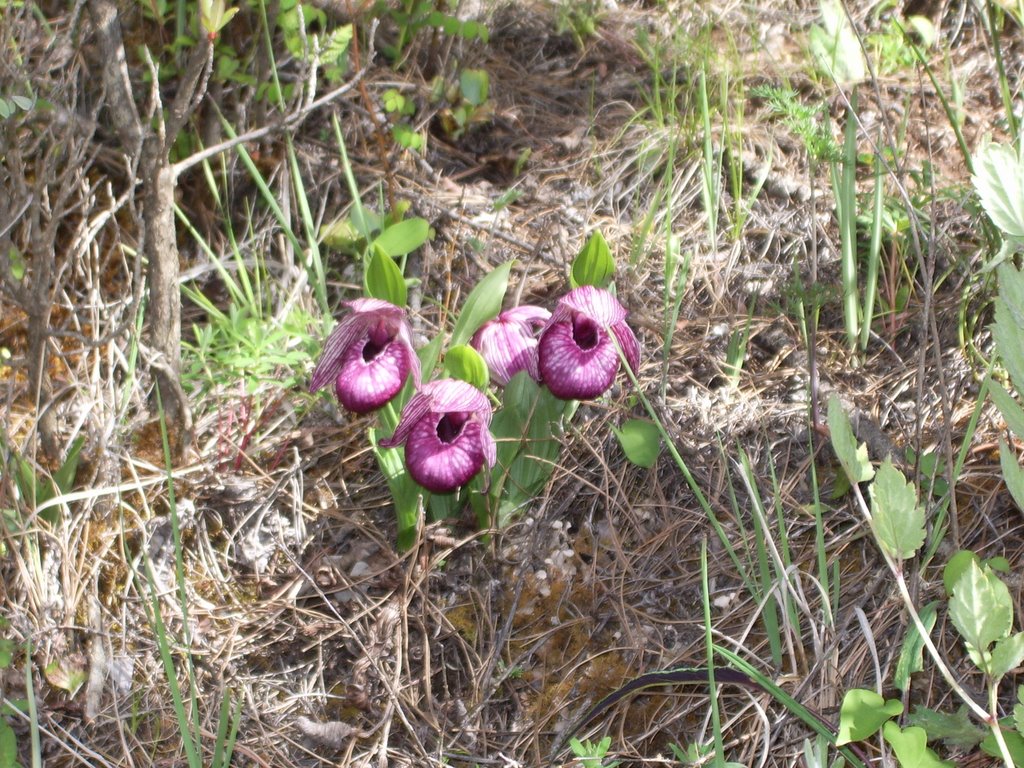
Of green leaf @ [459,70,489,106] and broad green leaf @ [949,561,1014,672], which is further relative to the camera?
green leaf @ [459,70,489,106]

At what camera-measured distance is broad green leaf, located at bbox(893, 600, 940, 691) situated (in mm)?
1569

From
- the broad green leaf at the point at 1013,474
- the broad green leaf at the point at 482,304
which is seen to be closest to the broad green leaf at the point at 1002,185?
the broad green leaf at the point at 1013,474

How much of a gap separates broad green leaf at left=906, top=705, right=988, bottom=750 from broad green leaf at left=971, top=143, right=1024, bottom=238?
0.78 metres

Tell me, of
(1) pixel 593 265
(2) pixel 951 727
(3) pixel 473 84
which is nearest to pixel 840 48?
Answer: (3) pixel 473 84

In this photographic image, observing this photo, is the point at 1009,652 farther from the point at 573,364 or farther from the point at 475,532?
the point at 475,532

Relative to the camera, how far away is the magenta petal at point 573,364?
185 centimetres

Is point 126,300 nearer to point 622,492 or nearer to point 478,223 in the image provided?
point 478,223

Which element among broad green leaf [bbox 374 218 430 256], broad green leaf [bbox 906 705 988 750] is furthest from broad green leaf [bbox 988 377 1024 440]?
broad green leaf [bbox 374 218 430 256]

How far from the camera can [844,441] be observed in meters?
1.59

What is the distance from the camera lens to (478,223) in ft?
→ 8.68

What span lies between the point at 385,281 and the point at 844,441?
948mm

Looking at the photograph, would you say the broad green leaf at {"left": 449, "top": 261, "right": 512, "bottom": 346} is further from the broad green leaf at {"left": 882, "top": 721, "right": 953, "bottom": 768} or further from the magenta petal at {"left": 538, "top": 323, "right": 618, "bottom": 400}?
the broad green leaf at {"left": 882, "top": 721, "right": 953, "bottom": 768}

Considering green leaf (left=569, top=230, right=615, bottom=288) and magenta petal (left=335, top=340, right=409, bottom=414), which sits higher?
green leaf (left=569, top=230, right=615, bottom=288)

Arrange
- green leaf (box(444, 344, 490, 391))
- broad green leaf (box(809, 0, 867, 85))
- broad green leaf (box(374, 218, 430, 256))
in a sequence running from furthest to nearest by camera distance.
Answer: broad green leaf (box(809, 0, 867, 85))
broad green leaf (box(374, 218, 430, 256))
green leaf (box(444, 344, 490, 391))
